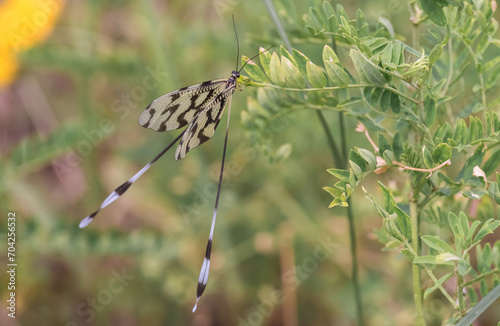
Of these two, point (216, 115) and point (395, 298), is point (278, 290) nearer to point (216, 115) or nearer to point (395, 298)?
point (395, 298)

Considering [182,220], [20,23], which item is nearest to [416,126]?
[182,220]

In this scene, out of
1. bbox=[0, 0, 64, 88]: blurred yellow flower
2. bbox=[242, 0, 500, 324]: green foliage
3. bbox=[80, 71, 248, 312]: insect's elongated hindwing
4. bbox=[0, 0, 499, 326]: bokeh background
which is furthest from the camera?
bbox=[0, 0, 64, 88]: blurred yellow flower

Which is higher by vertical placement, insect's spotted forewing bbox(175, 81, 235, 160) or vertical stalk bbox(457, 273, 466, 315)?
insect's spotted forewing bbox(175, 81, 235, 160)

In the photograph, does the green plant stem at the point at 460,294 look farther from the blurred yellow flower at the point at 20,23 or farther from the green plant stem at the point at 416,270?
the blurred yellow flower at the point at 20,23

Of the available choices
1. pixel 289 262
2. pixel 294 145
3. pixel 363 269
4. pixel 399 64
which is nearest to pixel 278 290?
pixel 289 262

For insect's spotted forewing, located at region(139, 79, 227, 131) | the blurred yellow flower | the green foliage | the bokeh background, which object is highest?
the blurred yellow flower

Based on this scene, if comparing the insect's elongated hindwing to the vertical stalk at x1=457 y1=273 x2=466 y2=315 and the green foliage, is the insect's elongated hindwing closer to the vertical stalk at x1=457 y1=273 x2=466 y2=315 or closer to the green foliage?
the green foliage

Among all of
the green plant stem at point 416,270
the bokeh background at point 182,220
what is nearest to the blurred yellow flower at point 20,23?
the bokeh background at point 182,220

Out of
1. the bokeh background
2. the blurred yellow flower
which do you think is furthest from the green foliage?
the blurred yellow flower
